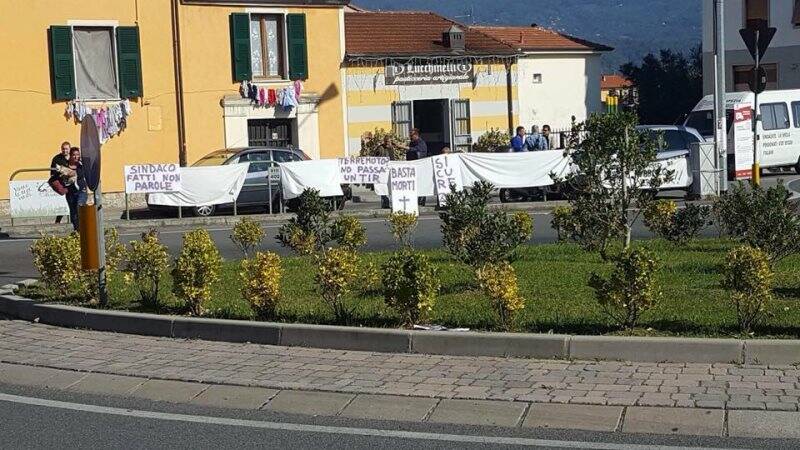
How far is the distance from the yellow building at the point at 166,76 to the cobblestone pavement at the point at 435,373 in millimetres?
19335

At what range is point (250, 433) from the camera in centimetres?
773

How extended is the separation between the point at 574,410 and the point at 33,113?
77.2ft

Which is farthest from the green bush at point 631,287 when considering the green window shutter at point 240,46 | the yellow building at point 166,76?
the green window shutter at point 240,46

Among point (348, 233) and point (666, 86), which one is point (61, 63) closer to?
point (348, 233)

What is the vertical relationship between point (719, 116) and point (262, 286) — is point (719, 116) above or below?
above

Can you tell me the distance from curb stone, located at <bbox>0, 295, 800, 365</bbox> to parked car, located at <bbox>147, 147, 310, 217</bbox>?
14627 millimetres

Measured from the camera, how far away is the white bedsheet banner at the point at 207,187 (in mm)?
25500

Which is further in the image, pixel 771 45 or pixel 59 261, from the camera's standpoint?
pixel 771 45

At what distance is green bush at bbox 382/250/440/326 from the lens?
10070 mm

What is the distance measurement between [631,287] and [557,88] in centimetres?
→ 3210

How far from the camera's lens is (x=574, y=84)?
1677 inches

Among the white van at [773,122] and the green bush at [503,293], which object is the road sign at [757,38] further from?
the green bush at [503,293]

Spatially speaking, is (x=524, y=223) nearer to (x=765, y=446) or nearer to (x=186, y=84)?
(x=765, y=446)

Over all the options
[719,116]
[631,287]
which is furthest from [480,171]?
[631,287]
